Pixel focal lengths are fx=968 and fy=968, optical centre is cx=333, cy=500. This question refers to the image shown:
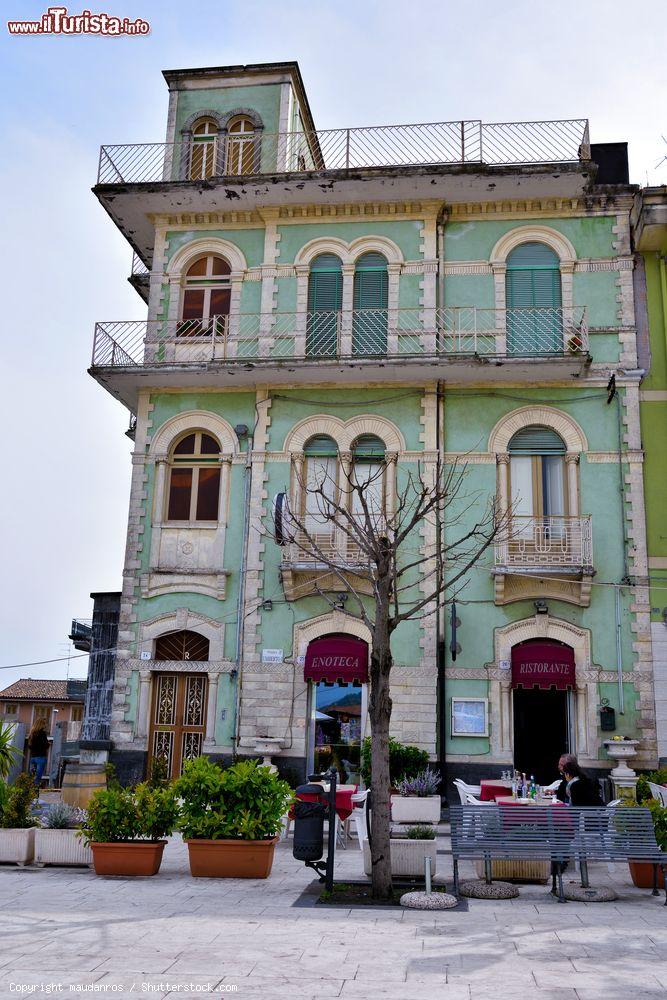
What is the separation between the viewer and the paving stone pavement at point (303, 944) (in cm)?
672

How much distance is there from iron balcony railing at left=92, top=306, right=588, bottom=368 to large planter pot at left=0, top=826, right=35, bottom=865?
10.6 metres

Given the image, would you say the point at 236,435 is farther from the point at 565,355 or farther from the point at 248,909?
the point at 248,909

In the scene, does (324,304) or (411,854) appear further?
(324,304)

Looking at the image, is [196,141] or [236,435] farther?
[196,141]

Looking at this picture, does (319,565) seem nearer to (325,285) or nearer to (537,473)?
(537,473)

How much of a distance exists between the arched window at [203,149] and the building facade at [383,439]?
0.43m

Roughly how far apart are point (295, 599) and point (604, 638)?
5965 mm

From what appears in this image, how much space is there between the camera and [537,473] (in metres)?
19.4

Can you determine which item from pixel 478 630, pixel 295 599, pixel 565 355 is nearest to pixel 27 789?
pixel 295 599

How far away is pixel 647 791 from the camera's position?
16594 millimetres

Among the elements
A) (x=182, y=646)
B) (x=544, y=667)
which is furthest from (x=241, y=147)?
(x=544, y=667)

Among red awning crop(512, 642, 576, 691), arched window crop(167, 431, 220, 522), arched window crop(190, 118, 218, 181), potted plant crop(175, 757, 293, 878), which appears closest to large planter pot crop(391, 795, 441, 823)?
potted plant crop(175, 757, 293, 878)

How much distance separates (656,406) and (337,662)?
8103 mm

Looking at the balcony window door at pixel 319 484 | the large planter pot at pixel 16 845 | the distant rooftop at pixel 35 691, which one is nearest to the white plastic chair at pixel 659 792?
the balcony window door at pixel 319 484
